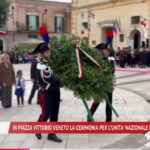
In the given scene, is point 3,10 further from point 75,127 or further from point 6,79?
point 75,127

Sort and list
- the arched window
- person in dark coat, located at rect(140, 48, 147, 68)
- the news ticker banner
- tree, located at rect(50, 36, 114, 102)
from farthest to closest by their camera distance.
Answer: the arched window < person in dark coat, located at rect(140, 48, 147, 68) < tree, located at rect(50, 36, 114, 102) < the news ticker banner

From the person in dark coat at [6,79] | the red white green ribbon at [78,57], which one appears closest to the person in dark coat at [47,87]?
the red white green ribbon at [78,57]

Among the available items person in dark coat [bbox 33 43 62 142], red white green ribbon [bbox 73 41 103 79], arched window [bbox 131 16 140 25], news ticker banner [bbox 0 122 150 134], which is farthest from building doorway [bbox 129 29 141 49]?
news ticker banner [bbox 0 122 150 134]

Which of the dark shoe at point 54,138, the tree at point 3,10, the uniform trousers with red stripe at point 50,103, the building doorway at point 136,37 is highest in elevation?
the tree at point 3,10

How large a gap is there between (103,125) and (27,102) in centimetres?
472

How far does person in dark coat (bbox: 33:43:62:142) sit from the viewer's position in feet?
16.3

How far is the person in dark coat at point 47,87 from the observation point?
4973 millimetres

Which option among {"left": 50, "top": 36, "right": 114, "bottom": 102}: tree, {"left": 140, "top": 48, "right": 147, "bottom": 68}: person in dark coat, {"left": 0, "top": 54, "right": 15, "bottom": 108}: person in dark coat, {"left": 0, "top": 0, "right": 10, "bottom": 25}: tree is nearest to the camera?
{"left": 50, "top": 36, "right": 114, "bottom": 102}: tree

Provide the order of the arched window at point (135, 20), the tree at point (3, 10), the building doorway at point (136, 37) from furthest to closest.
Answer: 1. the tree at point (3, 10)
2. the building doorway at point (136, 37)
3. the arched window at point (135, 20)

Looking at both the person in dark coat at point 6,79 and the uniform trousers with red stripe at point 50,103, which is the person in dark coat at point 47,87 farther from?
the person in dark coat at point 6,79

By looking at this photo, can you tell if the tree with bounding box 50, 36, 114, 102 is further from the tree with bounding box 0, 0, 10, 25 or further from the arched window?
the tree with bounding box 0, 0, 10, 25

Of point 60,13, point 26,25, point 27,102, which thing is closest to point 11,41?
point 26,25

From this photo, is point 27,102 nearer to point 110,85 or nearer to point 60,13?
point 110,85

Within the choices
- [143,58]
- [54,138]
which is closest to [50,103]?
[54,138]
